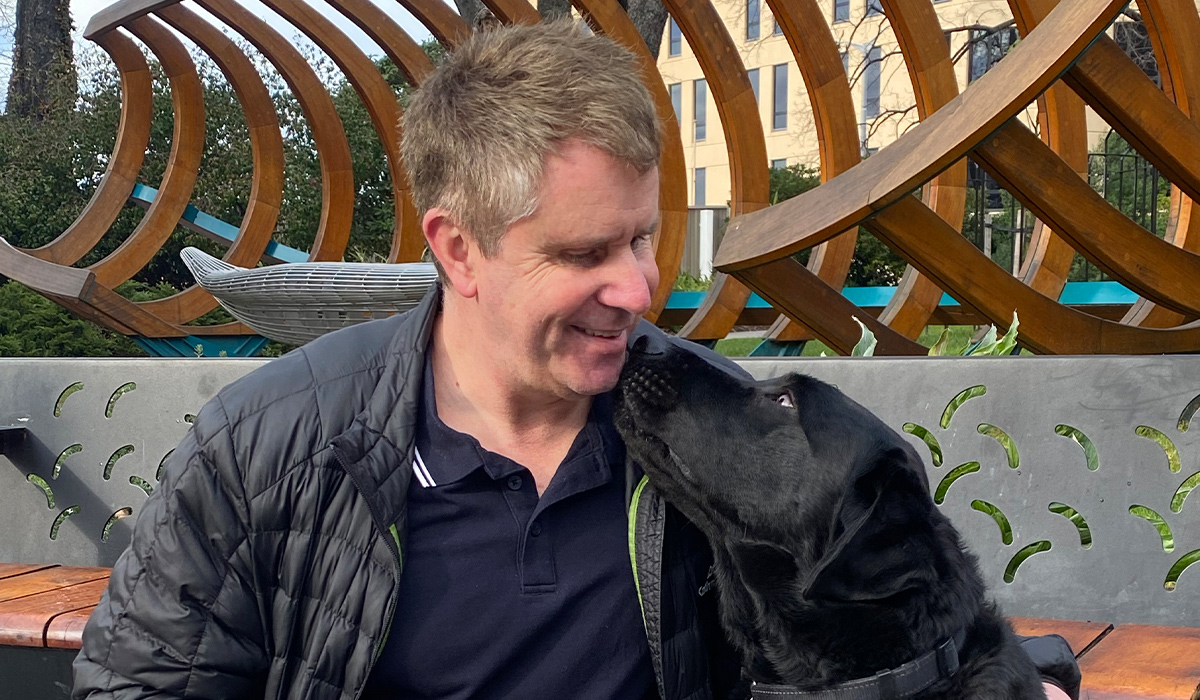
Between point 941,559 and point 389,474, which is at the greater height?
point 389,474

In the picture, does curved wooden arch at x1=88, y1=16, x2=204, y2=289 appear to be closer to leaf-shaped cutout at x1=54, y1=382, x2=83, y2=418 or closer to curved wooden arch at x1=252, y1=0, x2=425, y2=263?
curved wooden arch at x1=252, y1=0, x2=425, y2=263

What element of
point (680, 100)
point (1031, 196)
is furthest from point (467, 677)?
point (680, 100)

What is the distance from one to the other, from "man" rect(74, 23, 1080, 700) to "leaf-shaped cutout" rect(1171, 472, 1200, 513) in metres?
1.34

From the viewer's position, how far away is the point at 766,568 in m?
2.21

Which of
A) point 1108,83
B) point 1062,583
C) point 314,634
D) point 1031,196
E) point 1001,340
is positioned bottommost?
point 1062,583

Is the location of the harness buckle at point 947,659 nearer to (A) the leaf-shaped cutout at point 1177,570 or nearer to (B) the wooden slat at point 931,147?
(A) the leaf-shaped cutout at point 1177,570

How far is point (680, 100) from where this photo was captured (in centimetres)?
4247

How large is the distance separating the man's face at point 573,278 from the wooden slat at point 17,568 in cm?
209

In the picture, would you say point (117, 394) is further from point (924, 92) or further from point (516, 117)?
point (924, 92)

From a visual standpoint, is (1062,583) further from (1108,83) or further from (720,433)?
(1108,83)

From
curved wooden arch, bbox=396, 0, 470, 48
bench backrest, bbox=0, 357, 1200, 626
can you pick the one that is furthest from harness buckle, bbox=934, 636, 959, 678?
curved wooden arch, bbox=396, 0, 470, 48

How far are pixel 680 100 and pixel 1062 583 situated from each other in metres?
40.8

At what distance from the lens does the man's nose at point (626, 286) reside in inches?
76.7

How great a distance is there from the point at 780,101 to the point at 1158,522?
3897 centimetres
